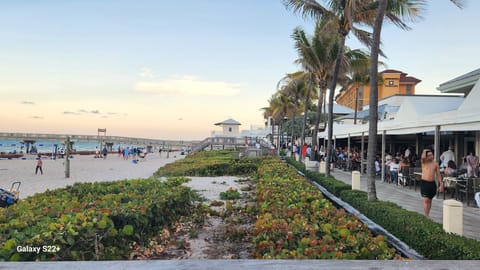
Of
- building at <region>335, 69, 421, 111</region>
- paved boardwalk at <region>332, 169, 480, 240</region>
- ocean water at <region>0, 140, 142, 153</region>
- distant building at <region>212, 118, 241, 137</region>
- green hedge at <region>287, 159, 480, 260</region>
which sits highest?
building at <region>335, 69, 421, 111</region>

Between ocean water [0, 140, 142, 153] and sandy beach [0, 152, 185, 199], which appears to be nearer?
sandy beach [0, 152, 185, 199]

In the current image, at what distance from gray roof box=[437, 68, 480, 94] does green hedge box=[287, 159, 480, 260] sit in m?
11.1

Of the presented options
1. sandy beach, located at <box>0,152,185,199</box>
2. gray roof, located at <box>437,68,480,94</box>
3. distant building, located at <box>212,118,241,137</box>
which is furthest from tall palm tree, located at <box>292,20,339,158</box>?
distant building, located at <box>212,118,241,137</box>

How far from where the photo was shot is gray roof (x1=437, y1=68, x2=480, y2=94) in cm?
1539

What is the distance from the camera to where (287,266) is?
2270 millimetres

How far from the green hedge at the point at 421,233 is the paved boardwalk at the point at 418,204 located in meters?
1.59

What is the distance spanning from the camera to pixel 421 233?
488 centimetres

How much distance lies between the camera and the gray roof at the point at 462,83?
15.4 meters

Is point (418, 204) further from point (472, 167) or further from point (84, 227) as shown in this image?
point (84, 227)

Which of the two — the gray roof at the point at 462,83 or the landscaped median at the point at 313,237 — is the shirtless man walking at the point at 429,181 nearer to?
the landscaped median at the point at 313,237

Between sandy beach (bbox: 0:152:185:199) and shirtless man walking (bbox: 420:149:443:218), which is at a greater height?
shirtless man walking (bbox: 420:149:443:218)

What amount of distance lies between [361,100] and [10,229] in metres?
45.2

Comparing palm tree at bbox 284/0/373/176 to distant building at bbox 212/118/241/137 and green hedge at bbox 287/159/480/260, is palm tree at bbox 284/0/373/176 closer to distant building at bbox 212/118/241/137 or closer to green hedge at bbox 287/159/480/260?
green hedge at bbox 287/159/480/260

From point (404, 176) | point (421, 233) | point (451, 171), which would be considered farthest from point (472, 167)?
point (421, 233)
